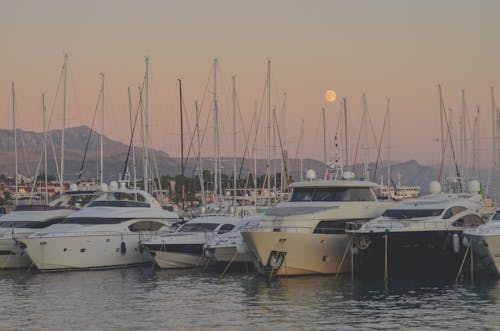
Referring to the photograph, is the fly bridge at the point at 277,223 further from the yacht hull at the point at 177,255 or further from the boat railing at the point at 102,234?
the boat railing at the point at 102,234

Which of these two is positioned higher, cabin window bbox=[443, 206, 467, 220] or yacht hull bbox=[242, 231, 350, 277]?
cabin window bbox=[443, 206, 467, 220]

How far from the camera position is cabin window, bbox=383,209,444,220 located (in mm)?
36312

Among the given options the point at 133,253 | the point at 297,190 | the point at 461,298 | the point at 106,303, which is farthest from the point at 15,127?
the point at 461,298

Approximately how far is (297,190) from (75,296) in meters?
11.8

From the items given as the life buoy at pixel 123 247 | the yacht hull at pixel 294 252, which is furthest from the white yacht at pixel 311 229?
the life buoy at pixel 123 247

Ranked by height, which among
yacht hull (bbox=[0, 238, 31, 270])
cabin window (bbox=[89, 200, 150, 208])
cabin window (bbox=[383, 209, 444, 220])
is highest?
cabin window (bbox=[89, 200, 150, 208])

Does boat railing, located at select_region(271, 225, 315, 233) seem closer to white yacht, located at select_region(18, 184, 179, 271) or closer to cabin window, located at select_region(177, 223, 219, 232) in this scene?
cabin window, located at select_region(177, 223, 219, 232)

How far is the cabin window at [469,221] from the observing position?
3650 centimetres

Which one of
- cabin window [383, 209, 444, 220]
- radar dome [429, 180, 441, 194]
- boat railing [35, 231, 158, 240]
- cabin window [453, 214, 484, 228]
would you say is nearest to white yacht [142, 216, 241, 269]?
boat railing [35, 231, 158, 240]

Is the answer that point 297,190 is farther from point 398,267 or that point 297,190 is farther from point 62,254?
point 62,254

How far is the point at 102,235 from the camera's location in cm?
4234

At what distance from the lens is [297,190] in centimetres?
4009

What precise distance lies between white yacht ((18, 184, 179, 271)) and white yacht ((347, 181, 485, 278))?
12119 mm

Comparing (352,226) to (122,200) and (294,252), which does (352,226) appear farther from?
(122,200)
